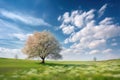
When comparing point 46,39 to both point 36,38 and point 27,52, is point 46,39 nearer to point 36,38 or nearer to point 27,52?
point 36,38

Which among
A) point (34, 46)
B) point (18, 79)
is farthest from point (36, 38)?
point (18, 79)

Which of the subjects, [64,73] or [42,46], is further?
[42,46]

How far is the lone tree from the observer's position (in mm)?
66688

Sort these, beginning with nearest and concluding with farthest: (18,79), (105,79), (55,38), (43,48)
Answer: (105,79) < (18,79) < (43,48) < (55,38)

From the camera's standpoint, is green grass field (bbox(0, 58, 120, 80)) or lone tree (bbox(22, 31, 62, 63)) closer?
green grass field (bbox(0, 58, 120, 80))

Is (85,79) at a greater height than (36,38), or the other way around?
(36,38)

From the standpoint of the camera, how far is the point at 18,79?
746 inches

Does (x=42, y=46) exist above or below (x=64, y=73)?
above

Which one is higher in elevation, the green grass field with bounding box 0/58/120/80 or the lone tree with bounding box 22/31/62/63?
the lone tree with bounding box 22/31/62/63

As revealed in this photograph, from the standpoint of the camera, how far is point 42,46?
66812 mm

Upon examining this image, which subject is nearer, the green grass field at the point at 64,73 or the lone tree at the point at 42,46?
the green grass field at the point at 64,73

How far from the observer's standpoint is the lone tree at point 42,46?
219 ft

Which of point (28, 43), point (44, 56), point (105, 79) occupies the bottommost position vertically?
point (105, 79)

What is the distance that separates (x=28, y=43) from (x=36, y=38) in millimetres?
4140
